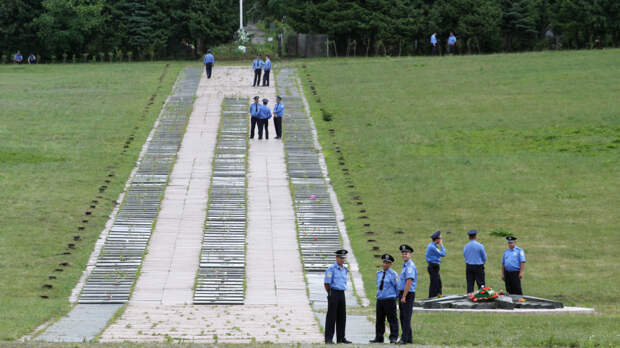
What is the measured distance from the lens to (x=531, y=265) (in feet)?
71.3

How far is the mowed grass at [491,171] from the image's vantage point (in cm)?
1934

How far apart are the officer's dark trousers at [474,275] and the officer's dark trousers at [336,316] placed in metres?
4.70

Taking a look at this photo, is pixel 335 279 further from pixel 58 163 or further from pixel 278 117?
pixel 278 117

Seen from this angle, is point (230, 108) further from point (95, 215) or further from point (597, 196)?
point (597, 196)

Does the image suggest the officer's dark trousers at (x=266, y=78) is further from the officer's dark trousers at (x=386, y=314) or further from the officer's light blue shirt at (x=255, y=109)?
the officer's dark trousers at (x=386, y=314)

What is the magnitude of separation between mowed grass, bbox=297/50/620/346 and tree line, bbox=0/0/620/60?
1229 cm

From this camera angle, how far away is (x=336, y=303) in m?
15.3

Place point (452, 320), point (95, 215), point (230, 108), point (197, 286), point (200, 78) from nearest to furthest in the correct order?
point (452, 320) < point (197, 286) < point (95, 215) < point (230, 108) < point (200, 78)

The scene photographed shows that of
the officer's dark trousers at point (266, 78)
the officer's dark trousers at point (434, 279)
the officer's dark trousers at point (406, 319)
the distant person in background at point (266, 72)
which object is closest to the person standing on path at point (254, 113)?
the distant person in background at point (266, 72)

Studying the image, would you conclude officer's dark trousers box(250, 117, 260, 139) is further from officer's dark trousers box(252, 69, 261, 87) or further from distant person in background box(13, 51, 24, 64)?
distant person in background box(13, 51, 24, 64)

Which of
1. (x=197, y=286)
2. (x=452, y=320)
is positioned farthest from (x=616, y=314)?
(x=197, y=286)

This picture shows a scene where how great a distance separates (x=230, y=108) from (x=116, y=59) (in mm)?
27575

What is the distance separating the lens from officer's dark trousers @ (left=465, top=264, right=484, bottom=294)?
62.2ft

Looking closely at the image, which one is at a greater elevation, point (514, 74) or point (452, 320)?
point (514, 74)
